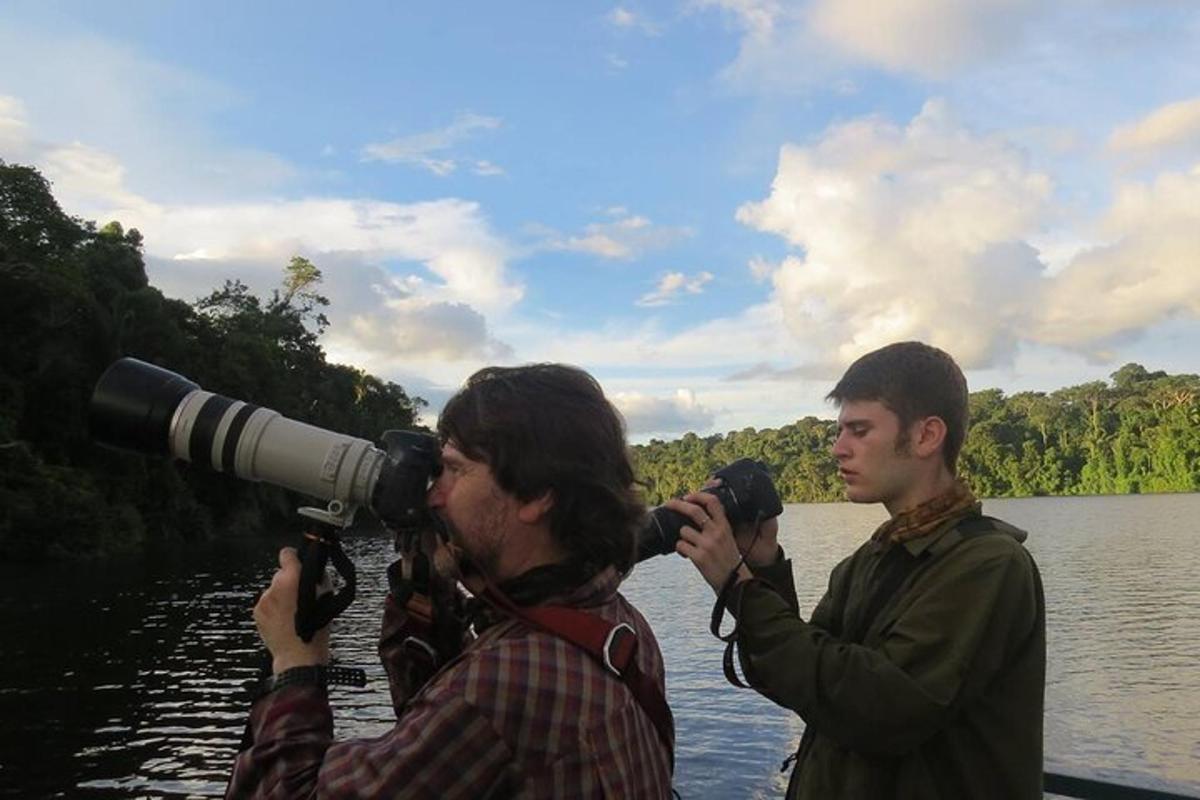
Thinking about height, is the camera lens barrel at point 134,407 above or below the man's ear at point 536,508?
above

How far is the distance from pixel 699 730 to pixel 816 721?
11.2 m

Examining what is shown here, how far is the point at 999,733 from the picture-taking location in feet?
6.52

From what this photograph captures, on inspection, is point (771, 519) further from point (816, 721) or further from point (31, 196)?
point (31, 196)

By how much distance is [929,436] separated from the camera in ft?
7.34

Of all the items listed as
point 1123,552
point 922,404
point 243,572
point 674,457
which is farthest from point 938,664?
point 674,457

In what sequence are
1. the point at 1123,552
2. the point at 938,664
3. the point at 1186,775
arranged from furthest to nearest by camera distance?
the point at 1123,552 < the point at 1186,775 < the point at 938,664

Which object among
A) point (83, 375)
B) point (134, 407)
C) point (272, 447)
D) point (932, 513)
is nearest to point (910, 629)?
point (932, 513)

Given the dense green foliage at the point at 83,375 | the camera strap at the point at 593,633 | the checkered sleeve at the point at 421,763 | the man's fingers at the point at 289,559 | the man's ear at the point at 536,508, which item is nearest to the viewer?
the checkered sleeve at the point at 421,763

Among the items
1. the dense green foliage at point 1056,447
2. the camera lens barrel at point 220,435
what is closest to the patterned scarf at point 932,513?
the camera lens barrel at point 220,435

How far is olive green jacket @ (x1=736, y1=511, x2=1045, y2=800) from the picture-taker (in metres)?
1.91

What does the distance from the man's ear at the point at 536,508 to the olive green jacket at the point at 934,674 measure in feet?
2.54

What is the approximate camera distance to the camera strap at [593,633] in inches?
54.1

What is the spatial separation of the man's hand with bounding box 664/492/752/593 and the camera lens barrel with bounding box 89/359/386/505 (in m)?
0.76

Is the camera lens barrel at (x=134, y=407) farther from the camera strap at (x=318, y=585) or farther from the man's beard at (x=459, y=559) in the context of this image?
the man's beard at (x=459, y=559)
